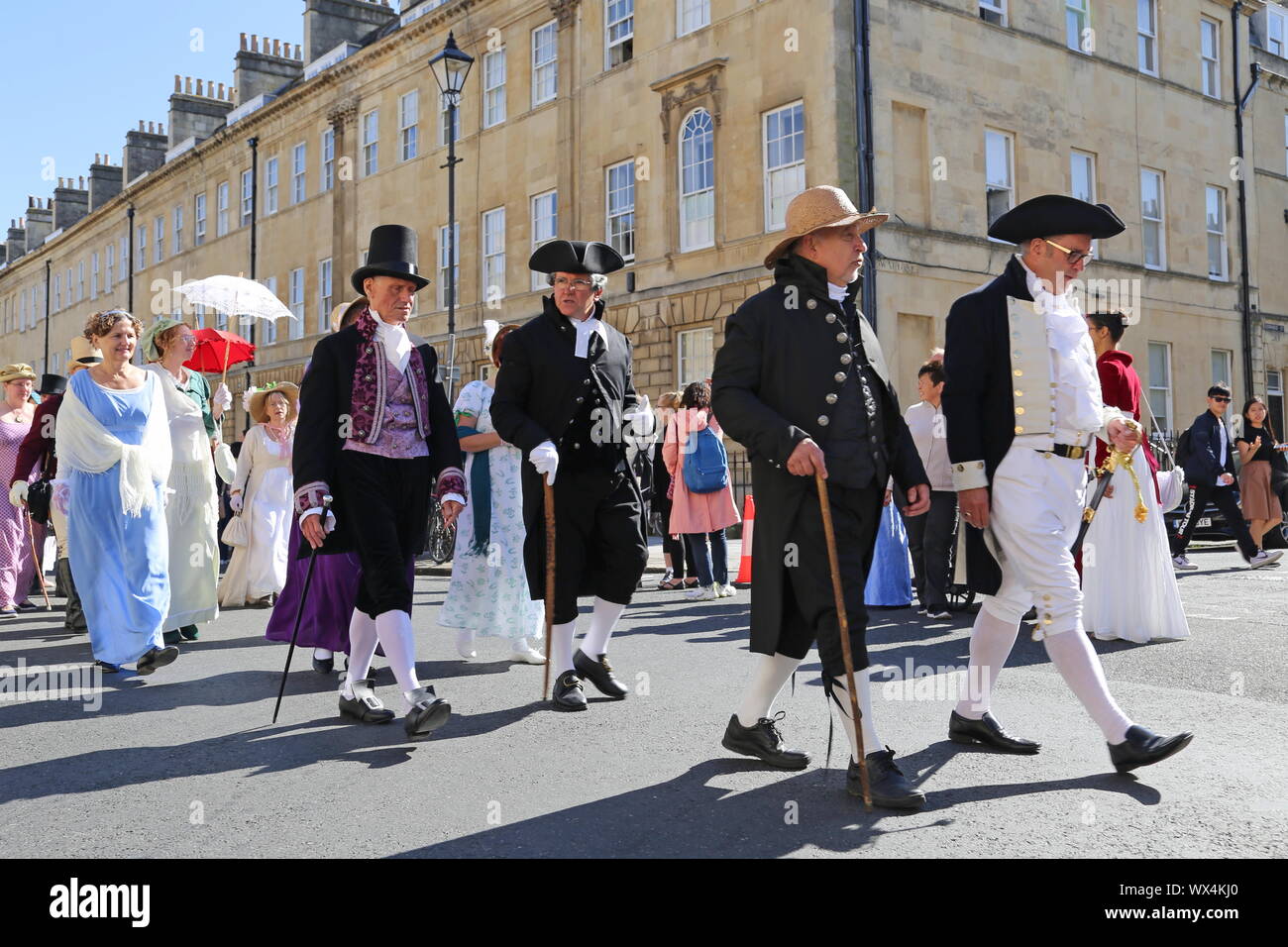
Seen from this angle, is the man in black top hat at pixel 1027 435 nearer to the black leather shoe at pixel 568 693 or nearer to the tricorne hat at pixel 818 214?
the tricorne hat at pixel 818 214

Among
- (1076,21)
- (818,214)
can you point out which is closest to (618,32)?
(1076,21)

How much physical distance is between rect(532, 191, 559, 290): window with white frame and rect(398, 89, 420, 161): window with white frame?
18.8 ft

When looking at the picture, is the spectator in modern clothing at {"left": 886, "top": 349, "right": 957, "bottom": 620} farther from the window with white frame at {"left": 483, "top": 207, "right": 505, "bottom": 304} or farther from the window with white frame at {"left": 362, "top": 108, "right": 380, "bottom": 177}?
the window with white frame at {"left": 362, "top": 108, "right": 380, "bottom": 177}

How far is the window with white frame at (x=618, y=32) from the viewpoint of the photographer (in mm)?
24953

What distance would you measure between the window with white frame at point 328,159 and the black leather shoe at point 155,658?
1176 inches

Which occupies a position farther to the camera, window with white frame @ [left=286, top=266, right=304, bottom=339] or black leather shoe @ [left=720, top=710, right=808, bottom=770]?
window with white frame @ [left=286, top=266, right=304, bottom=339]

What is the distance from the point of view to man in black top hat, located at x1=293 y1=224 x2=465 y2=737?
5.22 m

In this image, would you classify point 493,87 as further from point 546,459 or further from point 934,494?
point 546,459

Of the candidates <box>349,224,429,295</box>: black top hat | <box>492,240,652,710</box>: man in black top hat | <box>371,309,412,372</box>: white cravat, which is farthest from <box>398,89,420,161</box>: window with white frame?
<box>371,309,412,372</box>: white cravat

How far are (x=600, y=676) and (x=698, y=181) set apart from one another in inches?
737

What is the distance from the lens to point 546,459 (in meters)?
5.59

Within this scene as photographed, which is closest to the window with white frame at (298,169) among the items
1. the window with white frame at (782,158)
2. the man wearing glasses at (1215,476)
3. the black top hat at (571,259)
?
the window with white frame at (782,158)

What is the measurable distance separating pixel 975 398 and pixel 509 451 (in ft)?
11.7

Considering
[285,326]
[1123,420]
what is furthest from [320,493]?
[285,326]
